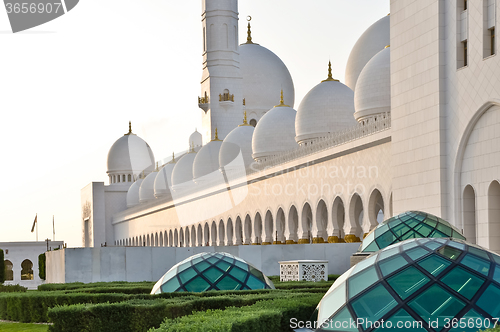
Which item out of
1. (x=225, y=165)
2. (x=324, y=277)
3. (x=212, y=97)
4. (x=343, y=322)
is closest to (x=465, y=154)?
(x=324, y=277)

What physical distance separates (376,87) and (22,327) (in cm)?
1487

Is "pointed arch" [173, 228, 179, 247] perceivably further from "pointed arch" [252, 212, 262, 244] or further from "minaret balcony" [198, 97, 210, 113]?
"pointed arch" [252, 212, 262, 244]

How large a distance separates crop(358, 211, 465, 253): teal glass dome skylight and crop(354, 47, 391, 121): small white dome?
1057 centimetres

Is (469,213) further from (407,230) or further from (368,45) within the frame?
(368,45)

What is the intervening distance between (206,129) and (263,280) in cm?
3216

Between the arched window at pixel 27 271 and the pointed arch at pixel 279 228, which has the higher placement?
the pointed arch at pixel 279 228

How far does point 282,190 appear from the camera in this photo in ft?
93.0

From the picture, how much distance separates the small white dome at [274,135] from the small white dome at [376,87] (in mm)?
7586

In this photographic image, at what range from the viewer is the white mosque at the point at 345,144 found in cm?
1552

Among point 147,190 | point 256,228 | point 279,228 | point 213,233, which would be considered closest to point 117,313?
point 279,228

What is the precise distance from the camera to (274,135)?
30.6 m

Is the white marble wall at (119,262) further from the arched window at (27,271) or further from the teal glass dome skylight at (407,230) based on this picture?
the arched window at (27,271)

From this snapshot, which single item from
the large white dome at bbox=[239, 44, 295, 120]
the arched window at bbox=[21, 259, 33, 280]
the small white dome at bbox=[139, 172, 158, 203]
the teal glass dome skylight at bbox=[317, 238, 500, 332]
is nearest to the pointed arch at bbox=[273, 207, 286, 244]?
the large white dome at bbox=[239, 44, 295, 120]

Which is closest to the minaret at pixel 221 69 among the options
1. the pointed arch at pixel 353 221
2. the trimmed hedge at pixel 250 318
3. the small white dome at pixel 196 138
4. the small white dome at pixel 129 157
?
the pointed arch at pixel 353 221
